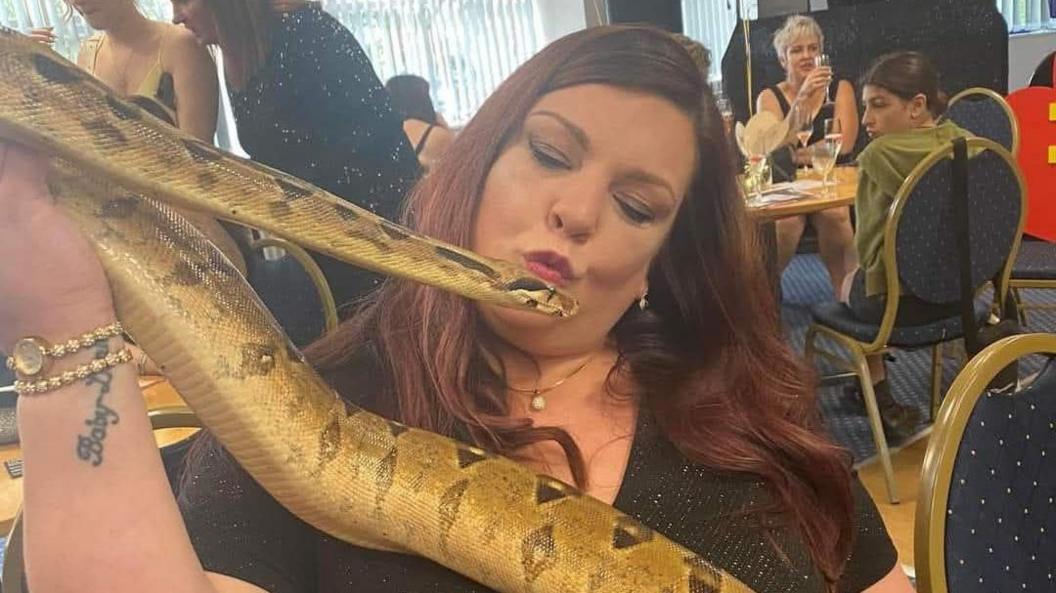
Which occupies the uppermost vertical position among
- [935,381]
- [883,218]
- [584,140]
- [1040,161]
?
[584,140]

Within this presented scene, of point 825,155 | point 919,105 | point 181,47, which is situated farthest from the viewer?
point 919,105

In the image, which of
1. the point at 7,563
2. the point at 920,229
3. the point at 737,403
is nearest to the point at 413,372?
the point at 737,403

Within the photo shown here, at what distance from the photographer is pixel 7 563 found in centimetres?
86

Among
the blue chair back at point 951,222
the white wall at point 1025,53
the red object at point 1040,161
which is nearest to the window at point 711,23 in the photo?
the blue chair back at point 951,222

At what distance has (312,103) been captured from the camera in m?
0.89

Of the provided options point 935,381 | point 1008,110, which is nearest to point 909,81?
point 1008,110

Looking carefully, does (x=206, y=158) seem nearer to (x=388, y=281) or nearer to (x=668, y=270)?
(x=388, y=281)

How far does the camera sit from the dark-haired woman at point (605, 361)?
0.79 m

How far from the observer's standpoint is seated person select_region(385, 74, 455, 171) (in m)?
0.94

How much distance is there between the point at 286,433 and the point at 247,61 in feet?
1.15

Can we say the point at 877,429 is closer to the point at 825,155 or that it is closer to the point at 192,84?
the point at 825,155

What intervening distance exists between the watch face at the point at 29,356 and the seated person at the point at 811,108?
90.9 inches

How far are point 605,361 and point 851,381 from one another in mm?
2129

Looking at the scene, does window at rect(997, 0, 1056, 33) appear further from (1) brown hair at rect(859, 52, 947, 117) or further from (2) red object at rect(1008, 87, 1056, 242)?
(1) brown hair at rect(859, 52, 947, 117)
